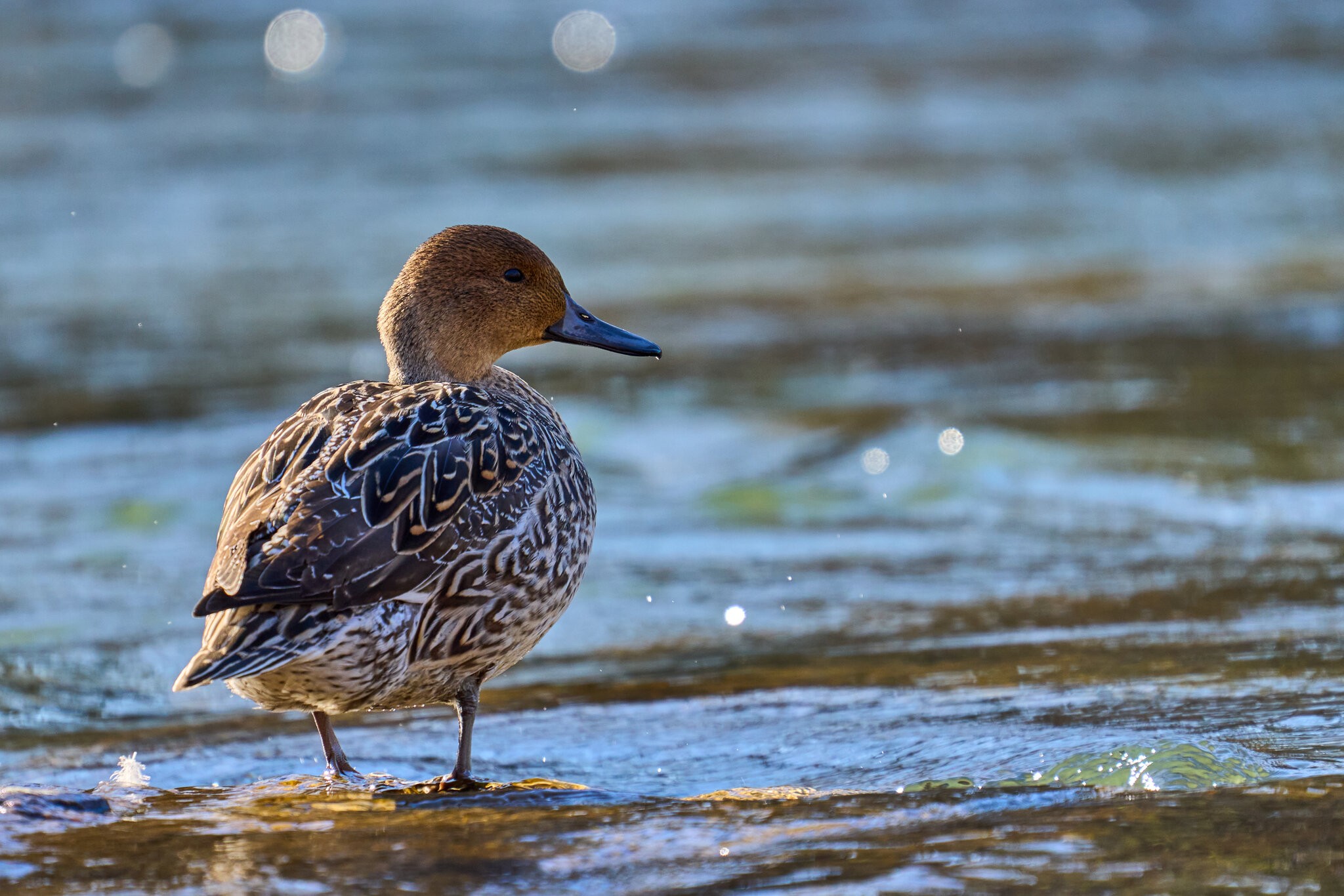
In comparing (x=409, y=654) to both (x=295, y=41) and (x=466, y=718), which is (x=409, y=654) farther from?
(x=295, y=41)

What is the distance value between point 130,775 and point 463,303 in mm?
1689

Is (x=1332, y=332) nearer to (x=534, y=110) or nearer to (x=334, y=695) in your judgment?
(x=334, y=695)

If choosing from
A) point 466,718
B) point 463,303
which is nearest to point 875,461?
point 463,303

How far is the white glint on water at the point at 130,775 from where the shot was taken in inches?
188

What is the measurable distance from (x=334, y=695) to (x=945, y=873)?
5.17 feet

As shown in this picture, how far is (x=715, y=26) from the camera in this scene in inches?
1089

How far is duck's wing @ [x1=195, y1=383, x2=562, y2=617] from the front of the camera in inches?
162

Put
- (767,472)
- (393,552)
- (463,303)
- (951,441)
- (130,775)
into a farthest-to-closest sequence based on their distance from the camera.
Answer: (951,441), (767,472), (463,303), (130,775), (393,552)

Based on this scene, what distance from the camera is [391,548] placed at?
4.26 meters

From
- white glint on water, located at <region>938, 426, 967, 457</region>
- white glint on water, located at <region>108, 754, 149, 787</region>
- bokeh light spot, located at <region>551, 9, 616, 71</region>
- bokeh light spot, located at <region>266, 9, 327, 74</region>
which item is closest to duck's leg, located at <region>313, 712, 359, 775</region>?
white glint on water, located at <region>108, 754, 149, 787</region>

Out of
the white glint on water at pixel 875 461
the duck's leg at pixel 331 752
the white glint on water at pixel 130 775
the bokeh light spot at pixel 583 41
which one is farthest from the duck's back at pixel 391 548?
the bokeh light spot at pixel 583 41

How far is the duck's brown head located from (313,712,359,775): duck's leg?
1.20m

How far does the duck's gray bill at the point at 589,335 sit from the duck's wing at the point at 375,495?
73cm

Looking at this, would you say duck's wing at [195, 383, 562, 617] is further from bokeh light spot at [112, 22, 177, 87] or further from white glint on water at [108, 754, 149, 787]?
bokeh light spot at [112, 22, 177, 87]
